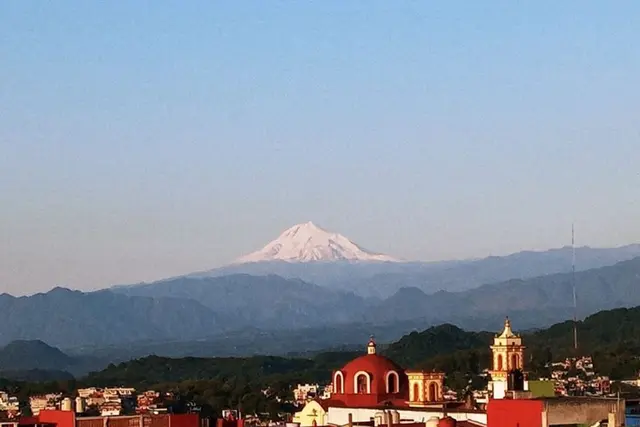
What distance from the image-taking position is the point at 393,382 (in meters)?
94.1

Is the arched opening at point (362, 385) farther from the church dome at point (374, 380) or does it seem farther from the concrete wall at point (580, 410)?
the concrete wall at point (580, 410)

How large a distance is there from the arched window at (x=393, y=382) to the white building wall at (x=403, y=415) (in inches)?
125

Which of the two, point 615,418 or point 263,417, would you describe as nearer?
point 615,418

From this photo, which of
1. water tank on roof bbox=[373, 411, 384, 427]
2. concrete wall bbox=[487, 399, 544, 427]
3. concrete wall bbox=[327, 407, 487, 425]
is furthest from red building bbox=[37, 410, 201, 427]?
concrete wall bbox=[327, 407, 487, 425]

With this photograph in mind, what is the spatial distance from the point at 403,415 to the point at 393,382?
915cm

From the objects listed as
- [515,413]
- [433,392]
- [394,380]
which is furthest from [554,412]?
[394,380]

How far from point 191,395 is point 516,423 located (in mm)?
139869

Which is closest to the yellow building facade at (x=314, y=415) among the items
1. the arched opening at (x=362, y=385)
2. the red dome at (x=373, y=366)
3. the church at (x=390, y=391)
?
the church at (x=390, y=391)

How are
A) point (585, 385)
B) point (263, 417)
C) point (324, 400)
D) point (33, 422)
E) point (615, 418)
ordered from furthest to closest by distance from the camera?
point (585, 385) → point (263, 417) → point (324, 400) → point (33, 422) → point (615, 418)

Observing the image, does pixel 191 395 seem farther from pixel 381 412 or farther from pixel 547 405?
pixel 547 405

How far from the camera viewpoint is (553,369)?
196m

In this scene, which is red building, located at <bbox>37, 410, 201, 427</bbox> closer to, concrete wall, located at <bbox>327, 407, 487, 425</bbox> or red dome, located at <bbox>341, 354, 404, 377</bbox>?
concrete wall, located at <bbox>327, 407, 487, 425</bbox>

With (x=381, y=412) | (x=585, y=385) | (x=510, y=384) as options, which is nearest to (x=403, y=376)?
(x=381, y=412)

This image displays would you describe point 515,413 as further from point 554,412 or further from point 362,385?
point 362,385
